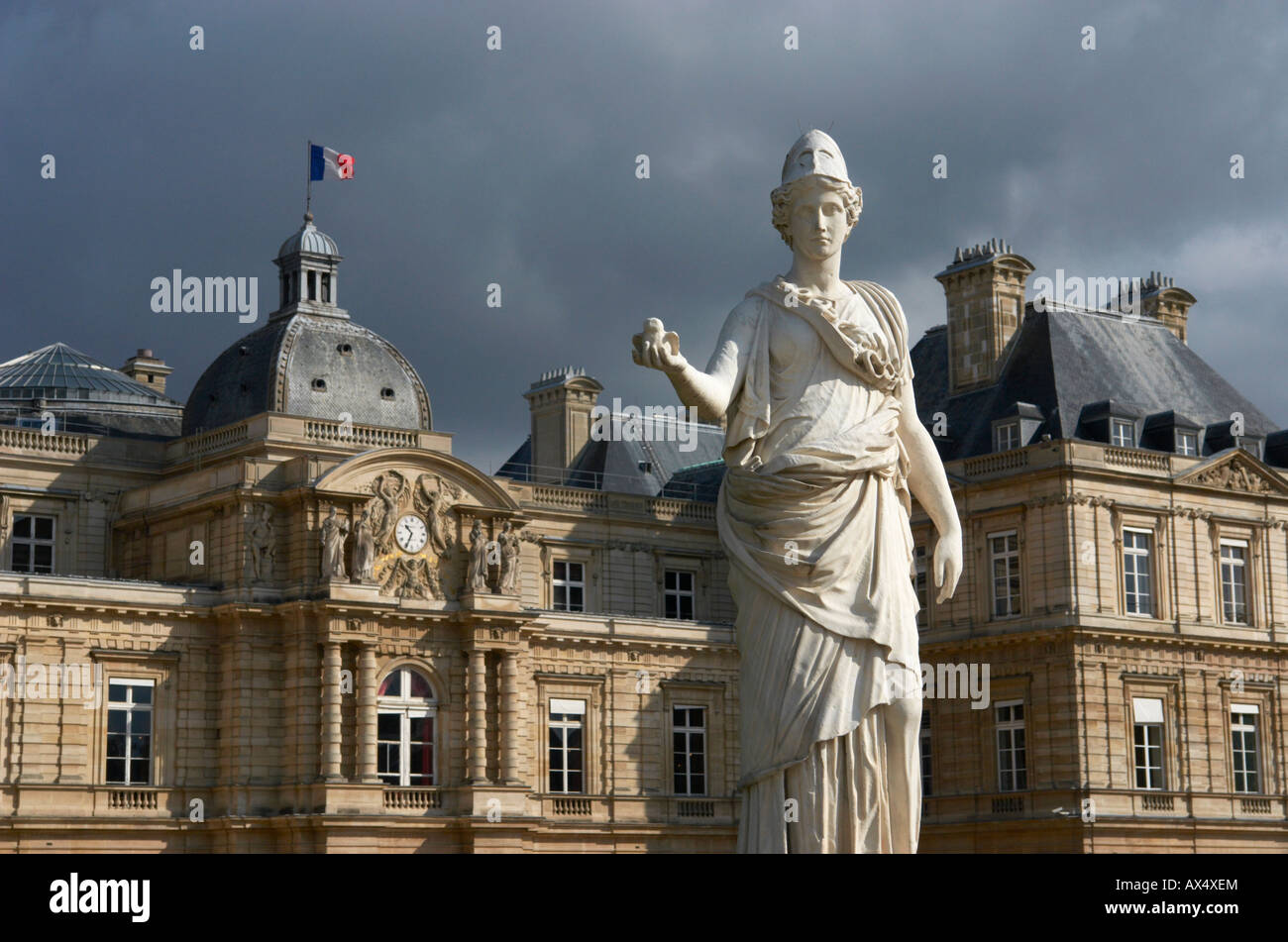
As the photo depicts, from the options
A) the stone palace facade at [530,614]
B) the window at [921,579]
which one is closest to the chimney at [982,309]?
the stone palace facade at [530,614]

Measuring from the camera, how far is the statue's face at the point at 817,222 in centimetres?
880

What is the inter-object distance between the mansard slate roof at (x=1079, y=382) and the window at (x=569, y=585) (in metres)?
9.22

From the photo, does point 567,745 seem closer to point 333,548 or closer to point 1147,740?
point 333,548

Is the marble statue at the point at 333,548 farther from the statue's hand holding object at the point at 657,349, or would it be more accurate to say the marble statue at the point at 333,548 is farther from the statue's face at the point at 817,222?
the statue's hand holding object at the point at 657,349

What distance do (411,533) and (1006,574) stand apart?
13.8m

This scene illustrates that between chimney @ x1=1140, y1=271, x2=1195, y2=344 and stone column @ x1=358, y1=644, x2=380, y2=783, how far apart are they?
2378 centimetres

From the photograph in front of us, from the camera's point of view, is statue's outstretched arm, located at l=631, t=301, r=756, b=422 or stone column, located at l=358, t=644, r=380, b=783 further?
stone column, located at l=358, t=644, r=380, b=783

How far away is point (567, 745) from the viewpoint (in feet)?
159

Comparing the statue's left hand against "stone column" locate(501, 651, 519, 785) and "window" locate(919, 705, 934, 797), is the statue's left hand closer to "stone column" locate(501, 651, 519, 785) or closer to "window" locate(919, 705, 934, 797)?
"stone column" locate(501, 651, 519, 785)

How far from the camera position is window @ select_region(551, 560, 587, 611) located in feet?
176

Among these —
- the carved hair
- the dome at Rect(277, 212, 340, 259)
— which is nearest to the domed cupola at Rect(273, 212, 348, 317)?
the dome at Rect(277, 212, 340, 259)

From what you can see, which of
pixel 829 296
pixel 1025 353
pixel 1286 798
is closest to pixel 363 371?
pixel 1025 353
